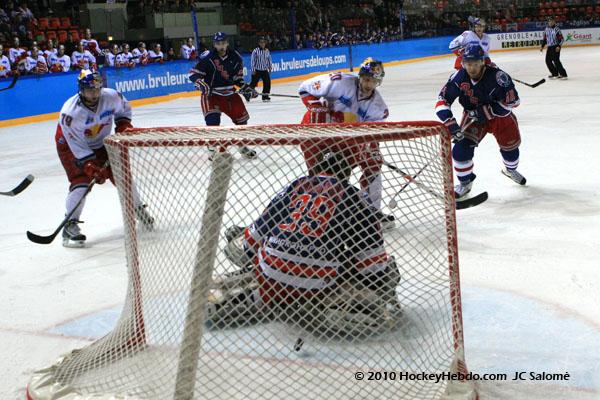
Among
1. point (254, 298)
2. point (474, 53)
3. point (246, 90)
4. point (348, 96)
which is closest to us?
point (254, 298)

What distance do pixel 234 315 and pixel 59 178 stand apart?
Result: 4677mm

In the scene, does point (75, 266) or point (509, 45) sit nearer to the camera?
point (75, 266)

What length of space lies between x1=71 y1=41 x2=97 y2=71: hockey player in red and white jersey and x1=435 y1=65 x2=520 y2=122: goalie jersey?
30.1 ft

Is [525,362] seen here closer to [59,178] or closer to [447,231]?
[447,231]

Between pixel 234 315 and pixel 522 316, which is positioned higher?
pixel 234 315

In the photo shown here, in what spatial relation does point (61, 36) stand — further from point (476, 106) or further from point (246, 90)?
point (476, 106)

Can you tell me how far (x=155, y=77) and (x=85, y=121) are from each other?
31.0 feet

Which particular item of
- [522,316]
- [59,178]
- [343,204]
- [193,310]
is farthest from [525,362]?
[59,178]

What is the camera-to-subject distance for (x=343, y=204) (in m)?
2.42

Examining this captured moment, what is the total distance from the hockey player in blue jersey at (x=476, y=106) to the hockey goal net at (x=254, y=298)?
243 cm

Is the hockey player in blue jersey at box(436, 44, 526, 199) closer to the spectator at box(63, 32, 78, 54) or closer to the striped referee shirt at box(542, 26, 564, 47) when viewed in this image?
the striped referee shirt at box(542, 26, 564, 47)

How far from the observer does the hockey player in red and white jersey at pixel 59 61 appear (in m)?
12.9

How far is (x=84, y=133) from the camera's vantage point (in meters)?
4.59

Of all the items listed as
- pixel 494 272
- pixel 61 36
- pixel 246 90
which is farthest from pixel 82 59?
pixel 494 272
